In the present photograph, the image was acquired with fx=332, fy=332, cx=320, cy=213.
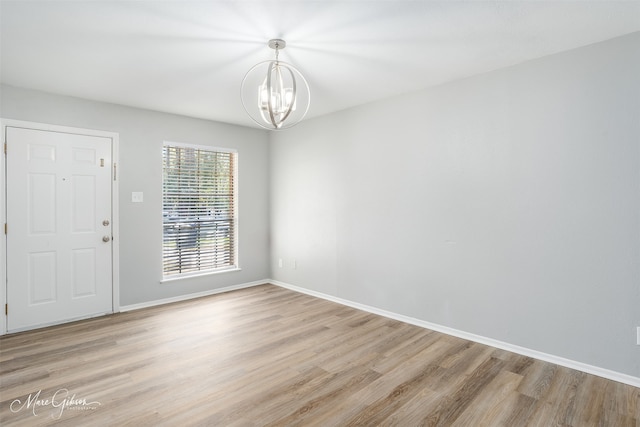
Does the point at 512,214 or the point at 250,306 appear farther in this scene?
the point at 250,306

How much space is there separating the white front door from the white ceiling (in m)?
0.65

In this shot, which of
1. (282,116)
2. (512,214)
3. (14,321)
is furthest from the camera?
(14,321)

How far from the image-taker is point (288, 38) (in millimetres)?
2424

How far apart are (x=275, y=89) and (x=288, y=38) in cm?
54

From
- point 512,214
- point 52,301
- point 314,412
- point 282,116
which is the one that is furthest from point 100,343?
point 512,214

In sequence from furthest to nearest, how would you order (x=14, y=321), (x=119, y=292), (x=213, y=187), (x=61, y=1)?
(x=213, y=187) → (x=119, y=292) → (x=14, y=321) → (x=61, y=1)

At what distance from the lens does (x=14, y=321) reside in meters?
3.36

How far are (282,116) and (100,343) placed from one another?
2676 mm

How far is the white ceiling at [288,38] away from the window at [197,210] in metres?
1.31

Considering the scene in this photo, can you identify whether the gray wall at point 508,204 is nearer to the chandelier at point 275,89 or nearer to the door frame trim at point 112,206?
the chandelier at point 275,89

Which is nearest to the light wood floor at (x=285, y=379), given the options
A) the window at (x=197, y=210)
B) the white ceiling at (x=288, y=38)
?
the window at (x=197, y=210)

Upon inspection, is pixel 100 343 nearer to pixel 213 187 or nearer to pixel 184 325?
pixel 184 325

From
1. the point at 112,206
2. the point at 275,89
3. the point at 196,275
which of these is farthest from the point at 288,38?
the point at 196,275

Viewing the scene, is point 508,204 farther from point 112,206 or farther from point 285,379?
point 112,206
